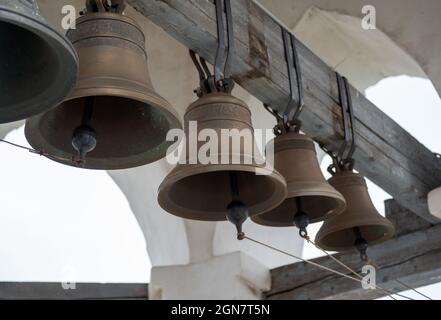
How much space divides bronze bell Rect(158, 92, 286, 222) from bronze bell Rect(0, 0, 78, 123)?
55 cm

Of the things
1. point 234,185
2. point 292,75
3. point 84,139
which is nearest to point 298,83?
point 292,75

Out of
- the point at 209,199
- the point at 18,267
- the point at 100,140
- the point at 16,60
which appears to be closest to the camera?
the point at 16,60

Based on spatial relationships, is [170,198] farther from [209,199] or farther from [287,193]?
[287,193]

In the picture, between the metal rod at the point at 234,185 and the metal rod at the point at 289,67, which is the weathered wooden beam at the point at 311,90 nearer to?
the metal rod at the point at 289,67

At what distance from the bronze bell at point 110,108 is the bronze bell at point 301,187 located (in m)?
0.51

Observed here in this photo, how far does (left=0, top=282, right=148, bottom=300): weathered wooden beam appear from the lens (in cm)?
399

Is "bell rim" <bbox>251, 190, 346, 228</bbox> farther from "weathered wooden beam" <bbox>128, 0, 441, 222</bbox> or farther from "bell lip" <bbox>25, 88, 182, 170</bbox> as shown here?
"bell lip" <bbox>25, 88, 182, 170</bbox>

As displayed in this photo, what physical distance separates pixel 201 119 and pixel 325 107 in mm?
691

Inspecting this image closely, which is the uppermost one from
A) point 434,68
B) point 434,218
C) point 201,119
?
point 434,68

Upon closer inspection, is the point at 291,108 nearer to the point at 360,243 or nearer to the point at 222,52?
the point at 222,52

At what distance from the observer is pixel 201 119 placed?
2441 mm

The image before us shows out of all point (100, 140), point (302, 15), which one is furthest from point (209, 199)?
point (302, 15)

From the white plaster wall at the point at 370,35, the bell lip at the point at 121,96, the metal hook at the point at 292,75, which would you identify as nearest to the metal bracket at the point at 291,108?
the metal hook at the point at 292,75

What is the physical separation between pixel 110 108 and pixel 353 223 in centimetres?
92
